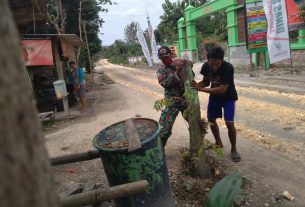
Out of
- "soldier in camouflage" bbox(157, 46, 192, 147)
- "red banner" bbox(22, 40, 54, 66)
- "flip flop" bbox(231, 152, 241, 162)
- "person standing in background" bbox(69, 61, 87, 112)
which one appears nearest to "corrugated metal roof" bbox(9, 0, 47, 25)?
"red banner" bbox(22, 40, 54, 66)

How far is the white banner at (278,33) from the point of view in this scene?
1237cm

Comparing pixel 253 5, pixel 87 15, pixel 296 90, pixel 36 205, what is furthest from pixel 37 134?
pixel 87 15

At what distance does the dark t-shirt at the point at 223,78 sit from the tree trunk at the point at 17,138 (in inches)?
148

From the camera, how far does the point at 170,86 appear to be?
Answer: 4.46 m

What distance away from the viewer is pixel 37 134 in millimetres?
813

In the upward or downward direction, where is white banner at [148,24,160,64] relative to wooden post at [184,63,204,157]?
upward

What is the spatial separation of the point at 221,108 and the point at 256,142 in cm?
131

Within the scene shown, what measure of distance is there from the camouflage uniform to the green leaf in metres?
1.95

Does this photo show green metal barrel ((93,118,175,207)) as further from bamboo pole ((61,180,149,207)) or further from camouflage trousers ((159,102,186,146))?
camouflage trousers ((159,102,186,146))

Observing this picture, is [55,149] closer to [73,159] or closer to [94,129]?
[94,129]

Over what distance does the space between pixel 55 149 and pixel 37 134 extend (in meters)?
5.91

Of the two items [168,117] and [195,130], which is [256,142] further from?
[195,130]

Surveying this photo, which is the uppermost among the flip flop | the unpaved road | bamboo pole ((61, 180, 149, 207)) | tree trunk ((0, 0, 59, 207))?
tree trunk ((0, 0, 59, 207))

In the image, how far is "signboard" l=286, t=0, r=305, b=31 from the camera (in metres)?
14.3
